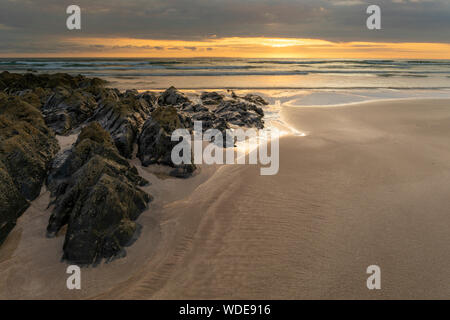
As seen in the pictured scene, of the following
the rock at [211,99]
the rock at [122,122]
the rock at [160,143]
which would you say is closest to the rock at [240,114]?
the rock at [211,99]

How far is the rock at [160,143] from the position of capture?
19.7ft

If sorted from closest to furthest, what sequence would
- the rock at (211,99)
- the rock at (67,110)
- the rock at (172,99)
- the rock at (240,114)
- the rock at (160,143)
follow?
the rock at (160,143)
the rock at (67,110)
the rock at (240,114)
the rock at (172,99)
the rock at (211,99)

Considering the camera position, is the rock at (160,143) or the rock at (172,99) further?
the rock at (172,99)

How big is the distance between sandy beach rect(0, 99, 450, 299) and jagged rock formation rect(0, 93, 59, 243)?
7.6 inches

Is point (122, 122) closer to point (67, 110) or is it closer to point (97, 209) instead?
point (67, 110)

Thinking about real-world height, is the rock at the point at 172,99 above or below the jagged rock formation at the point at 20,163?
above

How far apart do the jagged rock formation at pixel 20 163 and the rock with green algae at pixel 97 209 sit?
34 cm

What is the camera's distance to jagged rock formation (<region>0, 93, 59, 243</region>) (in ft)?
13.1

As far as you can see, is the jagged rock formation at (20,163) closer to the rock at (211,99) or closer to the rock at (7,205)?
the rock at (7,205)

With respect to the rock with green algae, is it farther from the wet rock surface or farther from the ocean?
the ocean

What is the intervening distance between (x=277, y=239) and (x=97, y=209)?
241 centimetres

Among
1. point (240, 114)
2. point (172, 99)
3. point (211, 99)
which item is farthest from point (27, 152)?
point (211, 99)

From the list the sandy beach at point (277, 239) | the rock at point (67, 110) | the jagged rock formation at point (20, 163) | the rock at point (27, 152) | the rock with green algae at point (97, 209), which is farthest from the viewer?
the rock at point (67, 110)

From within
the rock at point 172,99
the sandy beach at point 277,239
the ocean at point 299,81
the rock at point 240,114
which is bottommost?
the sandy beach at point 277,239
